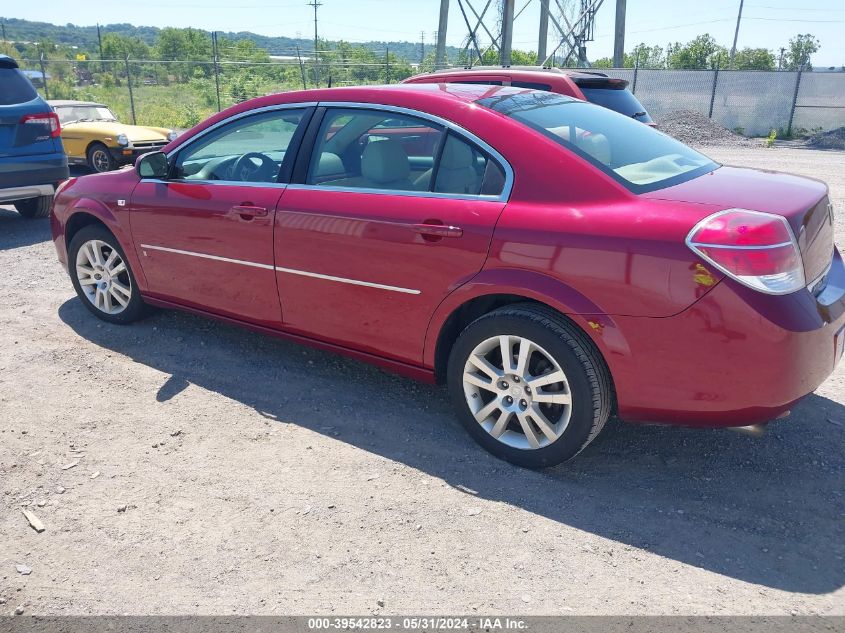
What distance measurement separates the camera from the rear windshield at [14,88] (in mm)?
8008

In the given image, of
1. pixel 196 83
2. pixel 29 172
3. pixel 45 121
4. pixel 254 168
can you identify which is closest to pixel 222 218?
pixel 254 168

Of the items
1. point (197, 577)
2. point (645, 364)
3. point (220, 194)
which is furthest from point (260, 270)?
point (645, 364)

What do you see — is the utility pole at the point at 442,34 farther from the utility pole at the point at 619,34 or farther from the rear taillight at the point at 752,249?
the rear taillight at the point at 752,249

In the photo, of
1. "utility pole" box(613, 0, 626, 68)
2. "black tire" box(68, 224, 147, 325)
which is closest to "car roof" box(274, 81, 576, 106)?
"black tire" box(68, 224, 147, 325)

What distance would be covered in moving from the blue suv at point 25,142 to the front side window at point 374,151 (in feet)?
18.2

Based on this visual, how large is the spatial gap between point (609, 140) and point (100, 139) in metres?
11.1

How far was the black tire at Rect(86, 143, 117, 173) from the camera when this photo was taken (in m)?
12.4

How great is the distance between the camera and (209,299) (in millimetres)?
4617

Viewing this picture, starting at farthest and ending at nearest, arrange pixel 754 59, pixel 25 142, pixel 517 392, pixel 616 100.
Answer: pixel 754 59 → pixel 616 100 → pixel 25 142 → pixel 517 392

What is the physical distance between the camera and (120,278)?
5.23 metres

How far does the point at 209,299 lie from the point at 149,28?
176 metres

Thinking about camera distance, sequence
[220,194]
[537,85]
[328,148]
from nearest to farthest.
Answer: [328,148]
[220,194]
[537,85]

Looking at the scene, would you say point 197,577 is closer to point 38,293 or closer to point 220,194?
point 220,194

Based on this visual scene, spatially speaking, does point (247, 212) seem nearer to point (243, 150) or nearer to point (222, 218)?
point (222, 218)
